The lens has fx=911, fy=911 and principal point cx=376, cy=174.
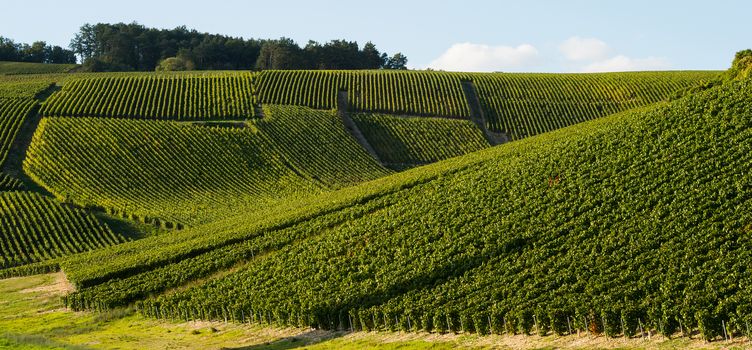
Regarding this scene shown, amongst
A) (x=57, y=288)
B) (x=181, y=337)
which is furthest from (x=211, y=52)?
(x=181, y=337)

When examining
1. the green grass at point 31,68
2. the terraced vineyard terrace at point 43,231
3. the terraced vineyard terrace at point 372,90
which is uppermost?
the green grass at point 31,68

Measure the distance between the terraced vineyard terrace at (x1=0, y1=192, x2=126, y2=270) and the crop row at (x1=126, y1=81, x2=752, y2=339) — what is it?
22.9 metres

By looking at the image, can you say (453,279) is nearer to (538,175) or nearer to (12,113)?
(538,175)

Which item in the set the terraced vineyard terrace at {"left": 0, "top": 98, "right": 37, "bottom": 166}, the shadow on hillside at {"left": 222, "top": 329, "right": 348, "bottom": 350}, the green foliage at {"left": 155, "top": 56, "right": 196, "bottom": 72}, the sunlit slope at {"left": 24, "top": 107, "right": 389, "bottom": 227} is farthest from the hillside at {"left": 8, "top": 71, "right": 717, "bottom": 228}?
the shadow on hillside at {"left": 222, "top": 329, "right": 348, "bottom": 350}

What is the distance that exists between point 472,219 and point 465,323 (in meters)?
15.1

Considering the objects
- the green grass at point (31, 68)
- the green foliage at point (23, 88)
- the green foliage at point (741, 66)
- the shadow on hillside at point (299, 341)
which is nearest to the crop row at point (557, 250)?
the shadow on hillside at point (299, 341)

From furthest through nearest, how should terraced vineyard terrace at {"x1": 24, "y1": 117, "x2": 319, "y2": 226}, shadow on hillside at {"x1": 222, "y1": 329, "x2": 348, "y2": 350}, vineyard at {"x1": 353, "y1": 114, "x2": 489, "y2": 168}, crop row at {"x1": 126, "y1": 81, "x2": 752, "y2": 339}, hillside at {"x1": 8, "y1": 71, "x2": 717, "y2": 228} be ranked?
1. vineyard at {"x1": 353, "y1": 114, "x2": 489, "y2": 168}
2. hillside at {"x1": 8, "y1": 71, "x2": 717, "y2": 228}
3. terraced vineyard terrace at {"x1": 24, "y1": 117, "x2": 319, "y2": 226}
4. shadow on hillside at {"x1": 222, "y1": 329, "x2": 348, "y2": 350}
5. crop row at {"x1": 126, "y1": 81, "x2": 752, "y2": 339}

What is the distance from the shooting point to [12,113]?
105m

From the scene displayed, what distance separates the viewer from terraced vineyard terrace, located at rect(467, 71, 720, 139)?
4541 inches

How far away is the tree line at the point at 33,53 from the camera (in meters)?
179

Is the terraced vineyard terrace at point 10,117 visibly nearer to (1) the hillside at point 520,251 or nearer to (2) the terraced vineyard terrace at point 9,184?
(2) the terraced vineyard terrace at point 9,184

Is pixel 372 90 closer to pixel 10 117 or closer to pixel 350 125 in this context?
pixel 350 125

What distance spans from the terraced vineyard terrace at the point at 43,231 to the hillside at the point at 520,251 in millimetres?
6450

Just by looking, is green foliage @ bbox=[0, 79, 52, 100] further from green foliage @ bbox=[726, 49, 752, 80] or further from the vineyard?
green foliage @ bbox=[726, 49, 752, 80]
